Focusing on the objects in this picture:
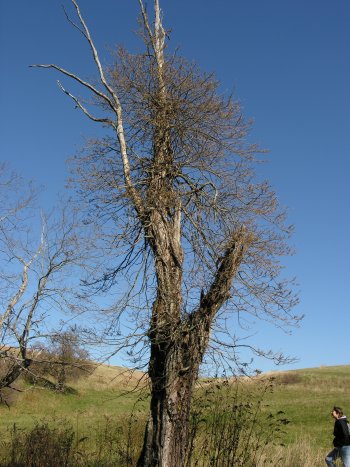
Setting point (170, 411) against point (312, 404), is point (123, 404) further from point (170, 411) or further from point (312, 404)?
point (170, 411)

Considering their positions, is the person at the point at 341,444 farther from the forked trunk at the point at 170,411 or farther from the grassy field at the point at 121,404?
the grassy field at the point at 121,404

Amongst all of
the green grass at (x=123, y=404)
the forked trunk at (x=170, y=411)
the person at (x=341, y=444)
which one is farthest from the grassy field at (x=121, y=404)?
the forked trunk at (x=170, y=411)

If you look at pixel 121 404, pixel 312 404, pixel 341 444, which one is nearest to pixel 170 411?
pixel 341 444

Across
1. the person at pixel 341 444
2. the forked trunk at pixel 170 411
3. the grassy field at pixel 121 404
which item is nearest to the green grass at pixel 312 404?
the grassy field at pixel 121 404

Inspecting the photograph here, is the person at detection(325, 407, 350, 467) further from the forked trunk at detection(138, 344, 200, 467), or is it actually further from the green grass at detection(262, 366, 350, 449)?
the green grass at detection(262, 366, 350, 449)

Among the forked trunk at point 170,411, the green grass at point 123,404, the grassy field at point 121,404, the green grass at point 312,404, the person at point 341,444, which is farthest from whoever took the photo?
the green grass at point 123,404

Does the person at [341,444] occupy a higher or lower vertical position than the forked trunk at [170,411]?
lower

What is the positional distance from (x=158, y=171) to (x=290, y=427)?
22313 mm

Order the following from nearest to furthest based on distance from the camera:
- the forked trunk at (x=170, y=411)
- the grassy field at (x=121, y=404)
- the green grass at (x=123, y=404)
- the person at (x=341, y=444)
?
the forked trunk at (x=170, y=411) < the person at (x=341, y=444) < the grassy field at (x=121, y=404) < the green grass at (x=123, y=404)

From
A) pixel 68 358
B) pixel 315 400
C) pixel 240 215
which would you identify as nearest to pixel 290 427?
pixel 315 400

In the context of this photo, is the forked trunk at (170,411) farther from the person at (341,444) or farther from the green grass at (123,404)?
the green grass at (123,404)

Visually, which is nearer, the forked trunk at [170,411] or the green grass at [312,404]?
the forked trunk at [170,411]

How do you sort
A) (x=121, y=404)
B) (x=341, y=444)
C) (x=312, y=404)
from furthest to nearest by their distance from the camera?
(x=121, y=404) < (x=312, y=404) < (x=341, y=444)

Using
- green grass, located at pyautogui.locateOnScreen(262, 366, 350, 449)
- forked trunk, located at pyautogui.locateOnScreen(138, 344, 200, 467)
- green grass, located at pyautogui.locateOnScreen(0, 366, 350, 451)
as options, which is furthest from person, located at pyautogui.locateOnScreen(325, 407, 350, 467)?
green grass, located at pyautogui.locateOnScreen(0, 366, 350, 451)
